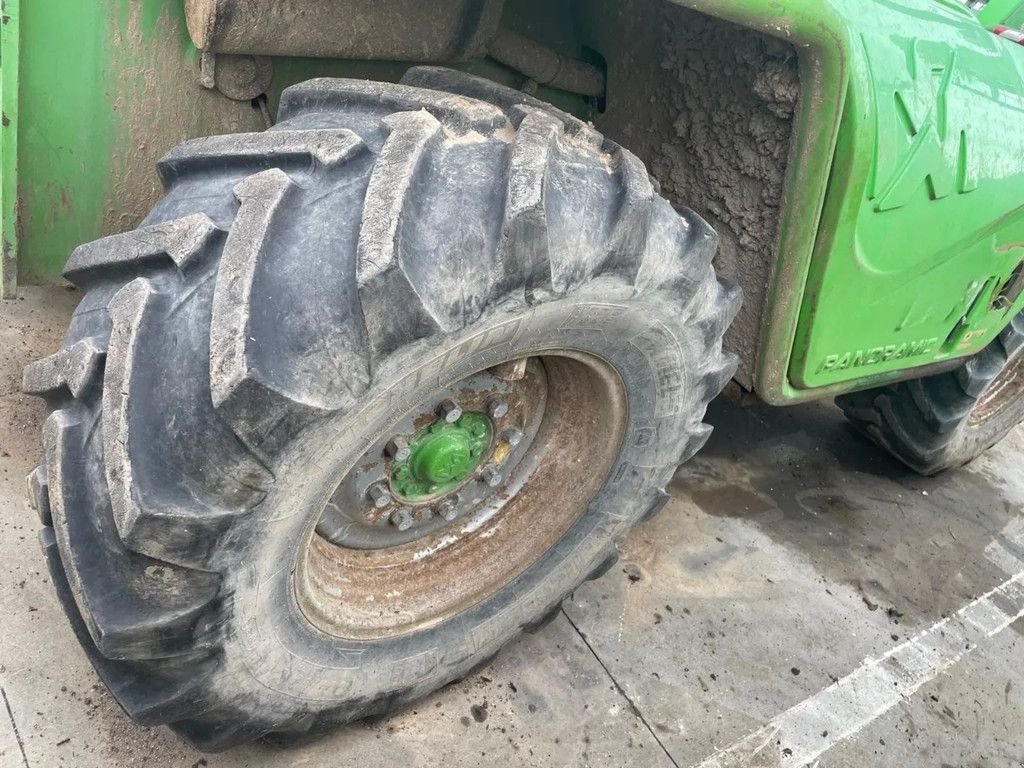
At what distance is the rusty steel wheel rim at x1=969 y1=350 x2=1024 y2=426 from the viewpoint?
305 cm

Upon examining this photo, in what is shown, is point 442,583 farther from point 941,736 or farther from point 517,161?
point 941,736

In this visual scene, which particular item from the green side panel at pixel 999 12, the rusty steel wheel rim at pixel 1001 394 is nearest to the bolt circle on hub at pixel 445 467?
the green side panel at pixel 999 12

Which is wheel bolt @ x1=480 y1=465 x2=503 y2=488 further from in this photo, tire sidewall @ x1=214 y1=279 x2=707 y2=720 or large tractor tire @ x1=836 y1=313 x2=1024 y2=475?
large tractor tire @ x1=836 y1=313 x2=1024 y2=475

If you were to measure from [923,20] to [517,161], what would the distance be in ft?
3.44

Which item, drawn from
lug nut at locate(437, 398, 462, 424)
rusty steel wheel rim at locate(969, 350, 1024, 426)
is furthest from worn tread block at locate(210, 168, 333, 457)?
rusty steel wheel rim at locate(969, 350, 1024, 426)

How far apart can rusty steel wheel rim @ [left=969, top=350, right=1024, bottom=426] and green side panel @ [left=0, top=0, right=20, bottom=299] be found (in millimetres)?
3170

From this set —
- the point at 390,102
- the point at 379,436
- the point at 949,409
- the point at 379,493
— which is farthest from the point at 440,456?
the point at 949,409

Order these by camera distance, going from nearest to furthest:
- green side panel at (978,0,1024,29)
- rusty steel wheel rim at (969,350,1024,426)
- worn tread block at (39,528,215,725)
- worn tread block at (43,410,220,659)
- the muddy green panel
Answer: worn tread block at (43,410,220,659) < worn tread block at (39,528,215,725) < the muddy green panel < green side panel at (978,0,1024,29) < rusty steel wheel rim at (969,350,1024,426)

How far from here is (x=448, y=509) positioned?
171cm

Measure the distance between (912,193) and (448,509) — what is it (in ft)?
3.85

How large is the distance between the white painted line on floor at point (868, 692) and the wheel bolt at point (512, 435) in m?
0.83

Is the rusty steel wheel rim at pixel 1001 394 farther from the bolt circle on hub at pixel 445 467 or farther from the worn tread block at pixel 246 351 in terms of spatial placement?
the worn tread block at pixel 246 351

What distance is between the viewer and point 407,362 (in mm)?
1109

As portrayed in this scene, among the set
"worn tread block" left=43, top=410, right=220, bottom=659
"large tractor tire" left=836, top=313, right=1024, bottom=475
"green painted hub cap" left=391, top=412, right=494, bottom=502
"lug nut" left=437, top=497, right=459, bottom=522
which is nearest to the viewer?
"worn tread block" left=43, top=410, right=220, bottom=659
